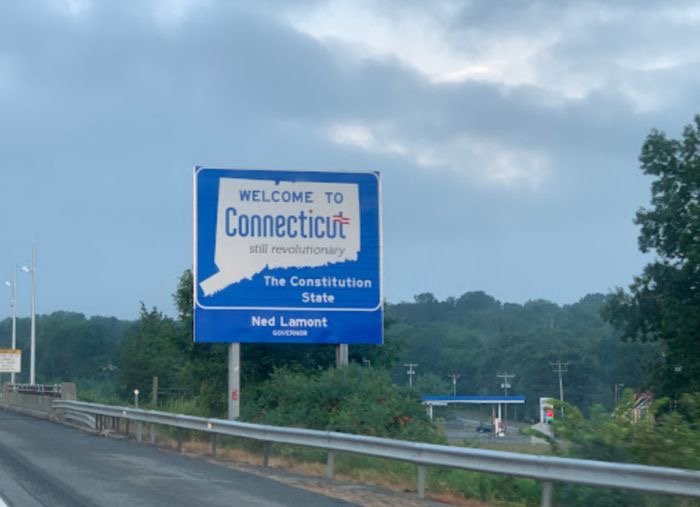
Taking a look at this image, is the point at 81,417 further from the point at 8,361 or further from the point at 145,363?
the point at 8,361

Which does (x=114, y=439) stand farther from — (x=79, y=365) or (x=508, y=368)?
(x=79, y=365)

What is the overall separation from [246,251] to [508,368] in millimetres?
9433

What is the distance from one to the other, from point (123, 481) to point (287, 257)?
11.9m

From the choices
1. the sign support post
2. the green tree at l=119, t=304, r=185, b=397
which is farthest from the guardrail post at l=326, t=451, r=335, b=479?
the green tree at l=119, t=304, r=185, b=397

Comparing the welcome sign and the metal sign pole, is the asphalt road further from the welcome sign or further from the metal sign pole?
the welcome sign

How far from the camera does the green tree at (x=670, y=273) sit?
1882 inches

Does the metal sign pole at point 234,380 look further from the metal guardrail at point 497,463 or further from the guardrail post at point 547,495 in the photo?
the guardrail post at point 547,495

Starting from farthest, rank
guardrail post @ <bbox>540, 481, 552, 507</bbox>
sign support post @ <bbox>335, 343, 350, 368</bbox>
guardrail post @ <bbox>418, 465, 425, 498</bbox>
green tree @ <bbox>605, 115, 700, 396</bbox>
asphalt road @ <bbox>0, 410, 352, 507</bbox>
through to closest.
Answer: green tree @ <bbox>605, 115, 700, 396</bbox> → sign support post @ <bbox>335, 343, 350, 368</bbox> → guardrail post @ <bbox>418, 465, 425, 498</bbox> → asphalt road @ <bbox>0, 410, 352, 507</bbox> → guardrail post @ <bbox>540, 481, 552, 507</bbox>

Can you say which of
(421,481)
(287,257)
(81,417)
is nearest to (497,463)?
(421,481)

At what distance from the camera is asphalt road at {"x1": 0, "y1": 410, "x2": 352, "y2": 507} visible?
14328 millimetres

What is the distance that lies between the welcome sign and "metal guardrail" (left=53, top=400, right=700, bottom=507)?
19.1 feet

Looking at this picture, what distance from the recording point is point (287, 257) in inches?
1101

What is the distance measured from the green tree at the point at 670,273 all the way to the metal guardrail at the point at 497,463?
30534 mm

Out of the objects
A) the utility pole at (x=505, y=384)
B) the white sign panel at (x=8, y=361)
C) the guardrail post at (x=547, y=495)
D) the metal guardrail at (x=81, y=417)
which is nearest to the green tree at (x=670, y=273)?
the utility pole at (x=505, y=384)
